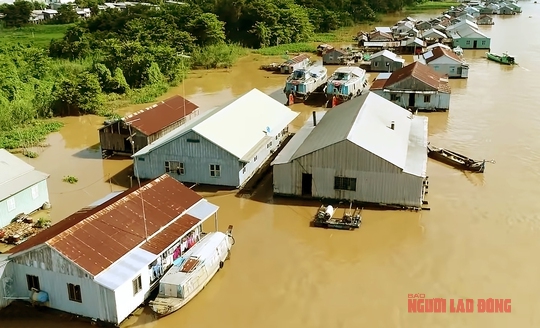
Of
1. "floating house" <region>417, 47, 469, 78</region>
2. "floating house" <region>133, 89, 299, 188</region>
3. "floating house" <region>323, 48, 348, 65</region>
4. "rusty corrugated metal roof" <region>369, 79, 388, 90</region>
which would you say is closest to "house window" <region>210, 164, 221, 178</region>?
"floating house" <region>133, 89, 299, 188</region>

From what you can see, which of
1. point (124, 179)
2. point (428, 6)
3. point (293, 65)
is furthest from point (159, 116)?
point (428, 6)

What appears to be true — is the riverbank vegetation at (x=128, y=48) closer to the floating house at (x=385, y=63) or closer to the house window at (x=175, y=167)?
the house window at (x=175, y=167)

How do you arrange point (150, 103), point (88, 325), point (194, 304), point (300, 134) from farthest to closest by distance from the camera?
point (150, 103)
point (300, 134)
point (194, 304)
point (88, 325)

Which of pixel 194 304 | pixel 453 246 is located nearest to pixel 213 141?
pixel 194 304

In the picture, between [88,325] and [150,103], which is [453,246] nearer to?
[88,325]

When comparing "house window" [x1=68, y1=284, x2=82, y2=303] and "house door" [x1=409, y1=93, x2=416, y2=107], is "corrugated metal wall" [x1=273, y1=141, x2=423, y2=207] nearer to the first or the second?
"house window" [x1=68, y1=284, x2=82, y2=303]
